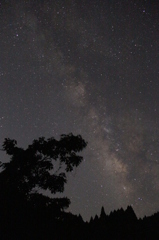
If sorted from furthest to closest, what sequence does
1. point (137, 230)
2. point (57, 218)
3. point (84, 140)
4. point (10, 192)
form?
1. point (137, 230)
2. point (84, 140)
3. point (57, 218)
4. point (10, 192)

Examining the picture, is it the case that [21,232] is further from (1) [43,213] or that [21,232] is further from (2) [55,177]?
(2) [55,177]

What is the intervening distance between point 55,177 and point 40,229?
2346 mm

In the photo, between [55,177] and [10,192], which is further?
[55,177]

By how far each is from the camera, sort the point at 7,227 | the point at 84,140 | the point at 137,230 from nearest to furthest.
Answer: the point at 7,227
the point at 84,140
the point at 137,230

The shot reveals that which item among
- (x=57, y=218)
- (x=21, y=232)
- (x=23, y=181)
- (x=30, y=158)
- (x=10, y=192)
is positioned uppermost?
(x=30, y=158)

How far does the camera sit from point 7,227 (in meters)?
7.74

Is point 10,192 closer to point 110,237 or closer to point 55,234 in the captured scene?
A: point 55,234

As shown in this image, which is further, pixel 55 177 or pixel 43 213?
pixel 55 177

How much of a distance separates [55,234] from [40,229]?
2.73ft

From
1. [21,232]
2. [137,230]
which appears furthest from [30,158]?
[137,230]

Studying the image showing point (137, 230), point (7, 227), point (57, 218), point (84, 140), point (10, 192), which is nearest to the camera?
point (7, 227)

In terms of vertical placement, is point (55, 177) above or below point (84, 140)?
below

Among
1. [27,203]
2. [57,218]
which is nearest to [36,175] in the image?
[27,203]

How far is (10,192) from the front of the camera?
27.6 ft
